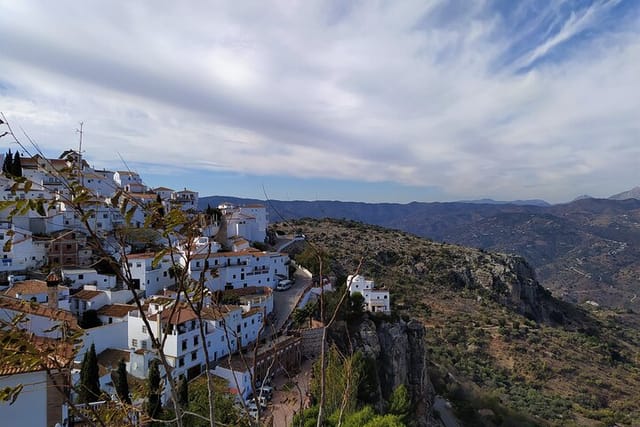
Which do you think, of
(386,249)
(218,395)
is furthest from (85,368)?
(386,249)

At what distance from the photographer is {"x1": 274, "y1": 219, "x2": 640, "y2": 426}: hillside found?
27.7 m

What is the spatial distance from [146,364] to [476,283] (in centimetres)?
4549

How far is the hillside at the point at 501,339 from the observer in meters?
27.7

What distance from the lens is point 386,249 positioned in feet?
188

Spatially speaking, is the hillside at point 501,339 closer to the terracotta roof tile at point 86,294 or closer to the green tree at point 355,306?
the green tree at point 355,306

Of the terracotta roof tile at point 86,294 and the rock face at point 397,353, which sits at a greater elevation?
the terracotta roof tile at point 86,294

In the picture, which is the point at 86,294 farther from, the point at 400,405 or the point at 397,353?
the point at 397,353

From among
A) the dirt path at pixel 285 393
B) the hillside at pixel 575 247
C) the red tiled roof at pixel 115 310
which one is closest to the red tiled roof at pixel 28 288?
the red tiled roof at pixel 115 310

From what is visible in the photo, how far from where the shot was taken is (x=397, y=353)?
85.2ft

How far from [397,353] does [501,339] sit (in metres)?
14.8

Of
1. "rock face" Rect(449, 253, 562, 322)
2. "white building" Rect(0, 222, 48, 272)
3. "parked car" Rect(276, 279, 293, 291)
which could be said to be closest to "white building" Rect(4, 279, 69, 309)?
"white building" Rect(0, 222, 48, 272)

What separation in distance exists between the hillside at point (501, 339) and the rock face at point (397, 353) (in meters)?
3.65

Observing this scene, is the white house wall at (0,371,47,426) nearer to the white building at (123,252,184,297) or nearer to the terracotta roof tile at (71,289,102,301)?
the terracotta roof tile at (71,289,102,301)

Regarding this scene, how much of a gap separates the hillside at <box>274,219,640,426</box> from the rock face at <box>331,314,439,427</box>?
3.65 meters
